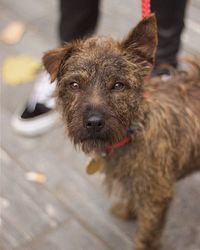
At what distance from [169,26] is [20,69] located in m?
1.27

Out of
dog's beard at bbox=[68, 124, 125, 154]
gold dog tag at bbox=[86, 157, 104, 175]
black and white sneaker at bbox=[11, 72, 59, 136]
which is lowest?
black and white sneaker at bbox=[11, 72, 59, 136]

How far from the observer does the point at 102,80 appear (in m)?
2.08

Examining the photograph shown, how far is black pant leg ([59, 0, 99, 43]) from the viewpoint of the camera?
3.17m

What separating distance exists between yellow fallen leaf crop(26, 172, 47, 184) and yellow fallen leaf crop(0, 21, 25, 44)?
138 centimetres

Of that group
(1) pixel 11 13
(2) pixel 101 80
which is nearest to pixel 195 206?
(2) pixel 101 80

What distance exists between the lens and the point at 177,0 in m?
2.83

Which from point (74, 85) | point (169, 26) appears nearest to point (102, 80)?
point (74, 85)

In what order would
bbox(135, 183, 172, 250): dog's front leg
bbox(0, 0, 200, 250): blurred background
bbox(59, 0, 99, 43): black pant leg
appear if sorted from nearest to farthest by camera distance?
bbox(135, 183, 172, 250): dog's front leg → bbox(0, 0, 200, 250): blurred background → bbox(59, 0, 99, 43): black pant leg

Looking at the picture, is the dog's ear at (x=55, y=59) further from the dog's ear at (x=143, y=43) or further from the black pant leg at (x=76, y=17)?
the black pant leg at (x=76, y=17)

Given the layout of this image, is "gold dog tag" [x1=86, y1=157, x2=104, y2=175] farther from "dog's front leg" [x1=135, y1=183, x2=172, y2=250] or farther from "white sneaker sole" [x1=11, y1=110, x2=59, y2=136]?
"white sneaker sole" [x1=11, y1=110, x2=59, y2=136]

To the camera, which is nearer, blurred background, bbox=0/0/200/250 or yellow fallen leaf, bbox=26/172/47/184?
blurred background, bbox=0/0/200/250

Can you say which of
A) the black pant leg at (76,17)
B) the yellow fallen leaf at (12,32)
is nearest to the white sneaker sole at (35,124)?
the black pant leg at (76,17)

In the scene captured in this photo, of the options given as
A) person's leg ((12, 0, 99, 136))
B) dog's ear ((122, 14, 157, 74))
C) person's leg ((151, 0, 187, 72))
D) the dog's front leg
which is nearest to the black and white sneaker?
person's leg ((12, 0, 99, 136))

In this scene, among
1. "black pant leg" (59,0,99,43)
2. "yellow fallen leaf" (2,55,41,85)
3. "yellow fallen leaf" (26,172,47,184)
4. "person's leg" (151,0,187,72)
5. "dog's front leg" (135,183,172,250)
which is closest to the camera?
"dog's front leg" (135,183,172,250)
